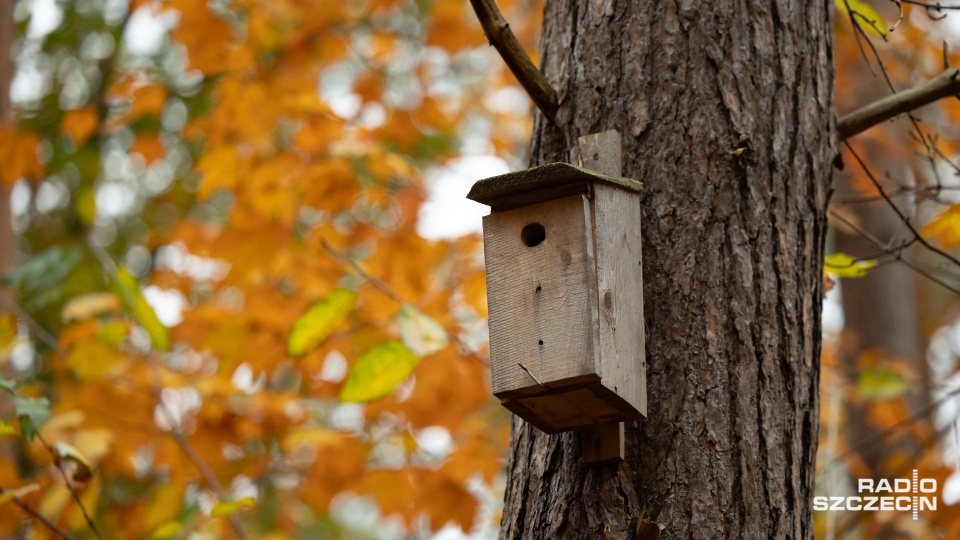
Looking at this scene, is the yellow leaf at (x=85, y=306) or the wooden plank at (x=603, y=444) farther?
the yellow leaf at (x=85, y=306)

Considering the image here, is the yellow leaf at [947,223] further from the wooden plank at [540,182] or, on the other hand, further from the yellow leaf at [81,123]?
the yellow leaf at [81,123]

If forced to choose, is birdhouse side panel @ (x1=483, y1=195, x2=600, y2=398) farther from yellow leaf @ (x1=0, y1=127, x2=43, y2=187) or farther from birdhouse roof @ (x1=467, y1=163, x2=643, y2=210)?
yellow leaf @ (x1=0, y1=127, x2=43, y2=187)

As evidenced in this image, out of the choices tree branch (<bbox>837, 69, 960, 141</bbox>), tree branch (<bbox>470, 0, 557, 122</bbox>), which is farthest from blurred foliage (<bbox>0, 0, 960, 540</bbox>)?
tree branch (<bbox>470, 0, 557, 122</bbox>)

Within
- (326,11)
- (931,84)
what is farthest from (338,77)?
(931,84)

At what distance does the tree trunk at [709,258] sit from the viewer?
172cm

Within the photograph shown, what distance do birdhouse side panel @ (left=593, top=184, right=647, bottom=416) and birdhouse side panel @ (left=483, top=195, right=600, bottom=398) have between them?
2 cm

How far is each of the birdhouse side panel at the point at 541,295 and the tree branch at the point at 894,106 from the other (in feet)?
2.41

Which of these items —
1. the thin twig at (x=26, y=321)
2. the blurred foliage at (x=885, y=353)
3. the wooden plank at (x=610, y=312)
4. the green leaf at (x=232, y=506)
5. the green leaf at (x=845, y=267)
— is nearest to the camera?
the wooden plank at (x=610, y=312)

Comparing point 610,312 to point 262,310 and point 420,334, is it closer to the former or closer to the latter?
point 420,334

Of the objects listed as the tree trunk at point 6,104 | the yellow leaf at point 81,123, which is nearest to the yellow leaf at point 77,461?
the tree trunk at point 6,104

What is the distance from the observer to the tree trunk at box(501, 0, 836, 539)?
1.72 metres

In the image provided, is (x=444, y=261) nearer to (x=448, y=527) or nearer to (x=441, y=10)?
(x=448, y=527)

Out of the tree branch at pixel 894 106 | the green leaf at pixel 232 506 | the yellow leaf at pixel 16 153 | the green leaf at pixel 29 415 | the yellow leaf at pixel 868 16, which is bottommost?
the green leaf at pixel 232 506

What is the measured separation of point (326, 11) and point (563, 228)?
13.9 ft
